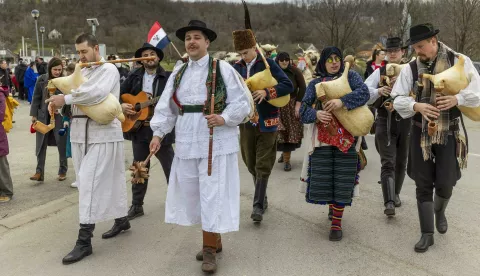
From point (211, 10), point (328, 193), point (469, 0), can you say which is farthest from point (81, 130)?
point (211, 10)

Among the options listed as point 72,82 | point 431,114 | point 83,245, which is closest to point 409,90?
point 431,114

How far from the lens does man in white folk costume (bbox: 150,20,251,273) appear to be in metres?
3.65

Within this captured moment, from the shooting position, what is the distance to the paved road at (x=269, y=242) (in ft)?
12.2

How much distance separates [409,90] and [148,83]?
2.74 metres

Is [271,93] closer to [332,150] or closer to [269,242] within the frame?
[332,150]

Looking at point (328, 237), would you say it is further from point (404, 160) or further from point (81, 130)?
point (81, 130)

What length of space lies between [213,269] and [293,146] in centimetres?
423

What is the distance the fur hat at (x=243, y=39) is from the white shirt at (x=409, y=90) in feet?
5.09

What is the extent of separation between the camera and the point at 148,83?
5.01 m

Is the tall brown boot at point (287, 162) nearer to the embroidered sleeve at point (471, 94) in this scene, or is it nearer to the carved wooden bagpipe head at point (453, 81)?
the carved wooden bagpipe head at point (453, 81)

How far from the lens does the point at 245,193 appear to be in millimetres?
5973

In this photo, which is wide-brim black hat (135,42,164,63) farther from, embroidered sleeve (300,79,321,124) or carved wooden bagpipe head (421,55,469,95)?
carved wooden bagpipe head (421,55,469,95)

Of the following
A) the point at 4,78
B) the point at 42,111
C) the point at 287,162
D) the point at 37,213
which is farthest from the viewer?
the point at 4,78

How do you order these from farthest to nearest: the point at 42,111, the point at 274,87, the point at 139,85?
the point at 42,111 < the point at 139,85 < the point at 274,87
